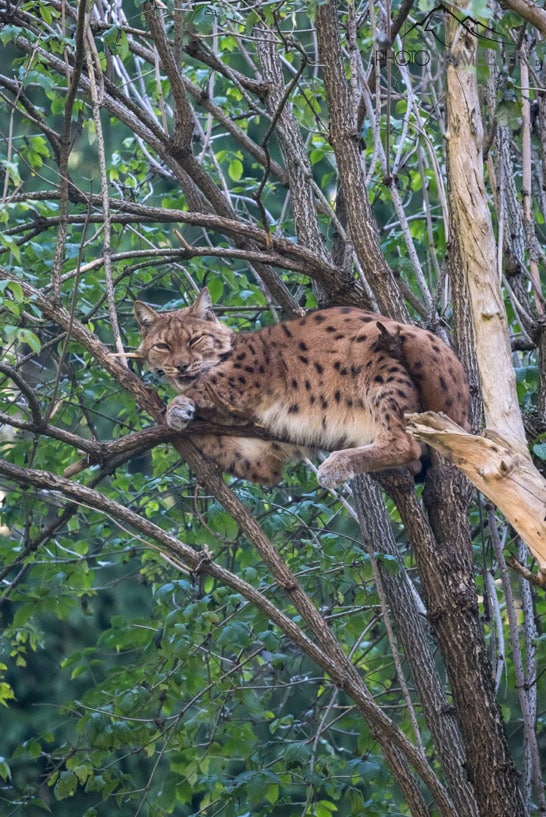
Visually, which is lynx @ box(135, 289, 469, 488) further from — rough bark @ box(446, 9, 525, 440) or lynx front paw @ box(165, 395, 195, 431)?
rough bark @ box(446, 9, 525, 440)

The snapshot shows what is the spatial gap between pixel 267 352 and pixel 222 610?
1.48m

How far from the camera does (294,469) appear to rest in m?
7.36

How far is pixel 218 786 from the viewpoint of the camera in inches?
229

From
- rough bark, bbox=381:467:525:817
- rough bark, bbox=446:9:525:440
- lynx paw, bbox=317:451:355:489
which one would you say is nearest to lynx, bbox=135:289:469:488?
lynx paw, bbox=317:451:355:489

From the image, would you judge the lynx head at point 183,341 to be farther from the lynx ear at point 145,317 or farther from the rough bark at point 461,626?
the rough bark at point 461,626

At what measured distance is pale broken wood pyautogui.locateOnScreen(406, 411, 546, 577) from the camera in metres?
3.35

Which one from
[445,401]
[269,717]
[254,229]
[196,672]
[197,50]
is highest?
[197,50]

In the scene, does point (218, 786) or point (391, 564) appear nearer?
point (391, 564)

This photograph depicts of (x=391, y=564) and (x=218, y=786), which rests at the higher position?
(x=391, y=564)

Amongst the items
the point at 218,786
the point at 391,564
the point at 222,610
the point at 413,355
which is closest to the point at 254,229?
the point at 413,355

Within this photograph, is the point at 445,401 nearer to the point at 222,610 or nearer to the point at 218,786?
the point at 222,610

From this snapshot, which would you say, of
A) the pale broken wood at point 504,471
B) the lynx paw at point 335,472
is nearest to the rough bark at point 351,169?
the lynx paw at point 335,472

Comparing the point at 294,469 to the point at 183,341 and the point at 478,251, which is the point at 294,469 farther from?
the point at 478,251

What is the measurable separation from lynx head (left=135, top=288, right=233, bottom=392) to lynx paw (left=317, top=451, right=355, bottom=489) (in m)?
1.19
